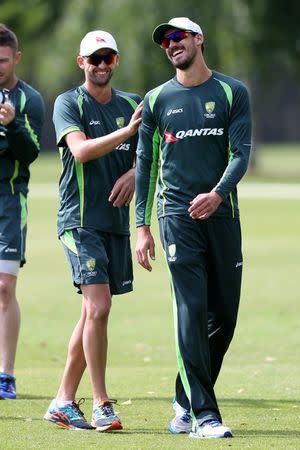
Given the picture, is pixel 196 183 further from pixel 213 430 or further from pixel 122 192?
pixel 213 430

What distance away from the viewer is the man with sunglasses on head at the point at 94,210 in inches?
318

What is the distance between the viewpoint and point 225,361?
465 inches

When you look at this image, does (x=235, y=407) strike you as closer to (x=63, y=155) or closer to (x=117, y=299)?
(x=63, y=155)

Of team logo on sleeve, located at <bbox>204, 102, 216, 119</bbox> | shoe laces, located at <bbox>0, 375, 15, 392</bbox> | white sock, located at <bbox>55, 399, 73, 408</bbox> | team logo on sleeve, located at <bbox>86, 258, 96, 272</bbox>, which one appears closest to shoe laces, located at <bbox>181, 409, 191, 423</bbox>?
white sock, located at <bbox>55, 399, 73, 408</bbox>

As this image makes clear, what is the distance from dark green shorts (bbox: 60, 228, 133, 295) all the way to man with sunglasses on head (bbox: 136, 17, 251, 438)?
541 mm

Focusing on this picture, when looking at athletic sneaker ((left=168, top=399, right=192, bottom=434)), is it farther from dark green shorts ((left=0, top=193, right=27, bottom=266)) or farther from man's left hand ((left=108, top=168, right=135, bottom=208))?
dark green shorts ((left=0, top=193, right=27, bottom=266))

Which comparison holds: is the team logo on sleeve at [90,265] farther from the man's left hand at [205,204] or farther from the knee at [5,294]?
the knee at [5,294]

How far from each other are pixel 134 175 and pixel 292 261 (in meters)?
13.4

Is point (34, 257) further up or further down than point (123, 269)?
further down

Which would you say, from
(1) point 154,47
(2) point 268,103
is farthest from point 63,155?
(2) point 268,103

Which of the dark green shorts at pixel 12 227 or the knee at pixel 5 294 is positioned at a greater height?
the dark green shorts at pixel 12 227

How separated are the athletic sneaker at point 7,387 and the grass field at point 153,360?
9 cm

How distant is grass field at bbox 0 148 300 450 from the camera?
7.76 metres

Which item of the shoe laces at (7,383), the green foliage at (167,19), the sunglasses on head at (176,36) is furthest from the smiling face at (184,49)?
the green foliage at (167,19)
